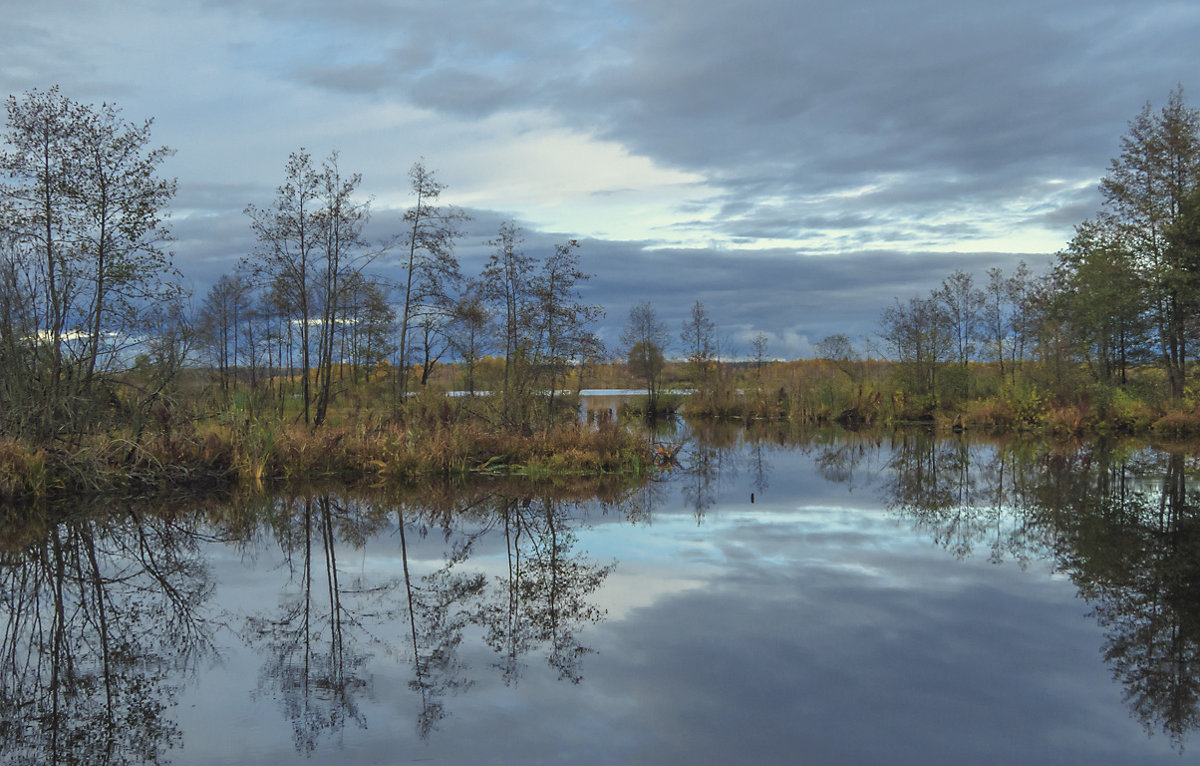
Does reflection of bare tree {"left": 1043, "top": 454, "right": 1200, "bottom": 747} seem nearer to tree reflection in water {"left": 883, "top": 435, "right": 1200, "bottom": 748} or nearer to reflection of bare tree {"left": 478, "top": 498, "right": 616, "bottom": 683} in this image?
tree reflection in water {"left": 883, "top": 435, "right": 1200, "bottom": 748}

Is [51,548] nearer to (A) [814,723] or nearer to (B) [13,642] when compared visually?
(B) [13,642]

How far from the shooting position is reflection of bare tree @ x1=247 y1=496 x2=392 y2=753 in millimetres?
4316

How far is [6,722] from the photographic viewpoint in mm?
4180

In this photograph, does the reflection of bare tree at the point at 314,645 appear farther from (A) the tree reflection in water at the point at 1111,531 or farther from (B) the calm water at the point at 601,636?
(A) the tree reflection in water at the point at 1111,531

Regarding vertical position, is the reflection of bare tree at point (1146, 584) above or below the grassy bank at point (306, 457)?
below

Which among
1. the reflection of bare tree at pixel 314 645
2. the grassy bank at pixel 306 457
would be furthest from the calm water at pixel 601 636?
the grassy bank at pixel 306 457

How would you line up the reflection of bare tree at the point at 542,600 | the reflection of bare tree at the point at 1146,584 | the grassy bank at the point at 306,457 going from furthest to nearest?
the grassy bank at the point at 306,457
the reflection of bare tree at the point at 542,600
the reflection of bare tree at the point at 1146,584

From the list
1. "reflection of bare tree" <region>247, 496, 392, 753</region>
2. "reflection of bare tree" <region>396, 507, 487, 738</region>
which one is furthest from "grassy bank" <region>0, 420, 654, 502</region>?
"reflection of bare tree" <region>396, 507, 487, 738</region>

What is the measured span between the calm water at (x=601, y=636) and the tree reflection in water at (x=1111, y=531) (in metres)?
0.04

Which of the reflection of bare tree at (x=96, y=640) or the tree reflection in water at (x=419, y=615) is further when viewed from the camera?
the tree reflection in water at (x=419, y=615)

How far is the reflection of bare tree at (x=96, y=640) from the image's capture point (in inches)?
158

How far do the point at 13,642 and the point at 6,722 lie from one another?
1.64 m

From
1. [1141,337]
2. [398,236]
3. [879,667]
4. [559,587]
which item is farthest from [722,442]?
[879,667]

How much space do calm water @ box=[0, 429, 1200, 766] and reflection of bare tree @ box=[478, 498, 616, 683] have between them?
4cm
